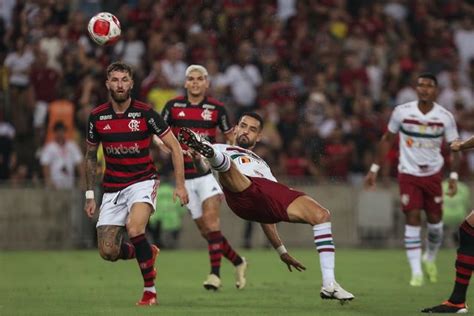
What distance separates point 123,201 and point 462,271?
3731mm

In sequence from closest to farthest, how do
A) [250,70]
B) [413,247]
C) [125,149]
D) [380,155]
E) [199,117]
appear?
[125,149], [199,117], [413,247], [380,155], [250,70]

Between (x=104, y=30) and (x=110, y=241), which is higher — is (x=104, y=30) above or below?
above

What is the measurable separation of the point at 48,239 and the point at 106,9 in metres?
5.46

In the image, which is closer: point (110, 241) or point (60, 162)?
point (110, 241)

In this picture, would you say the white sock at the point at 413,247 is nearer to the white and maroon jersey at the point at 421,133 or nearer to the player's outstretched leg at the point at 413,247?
the player's outstretched leg at the point at 413,247

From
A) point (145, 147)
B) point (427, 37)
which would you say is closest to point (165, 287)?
point (145, 147)

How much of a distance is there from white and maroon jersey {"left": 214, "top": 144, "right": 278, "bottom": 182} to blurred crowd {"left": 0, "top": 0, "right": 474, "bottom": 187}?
10135 millimetres

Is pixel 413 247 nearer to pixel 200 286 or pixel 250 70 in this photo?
pixel 200 286

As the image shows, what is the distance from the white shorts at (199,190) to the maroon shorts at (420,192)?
2547 mm

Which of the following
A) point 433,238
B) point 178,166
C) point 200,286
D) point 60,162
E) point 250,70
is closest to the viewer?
point 178,166

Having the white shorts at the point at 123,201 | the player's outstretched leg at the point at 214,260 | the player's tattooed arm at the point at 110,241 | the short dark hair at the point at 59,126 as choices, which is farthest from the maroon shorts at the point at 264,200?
the short dark hair at the point at 59,126

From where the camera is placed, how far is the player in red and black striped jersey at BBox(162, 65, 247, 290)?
15281 mm

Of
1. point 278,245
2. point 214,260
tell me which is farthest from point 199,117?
point 278,245

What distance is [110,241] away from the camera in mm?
12891
